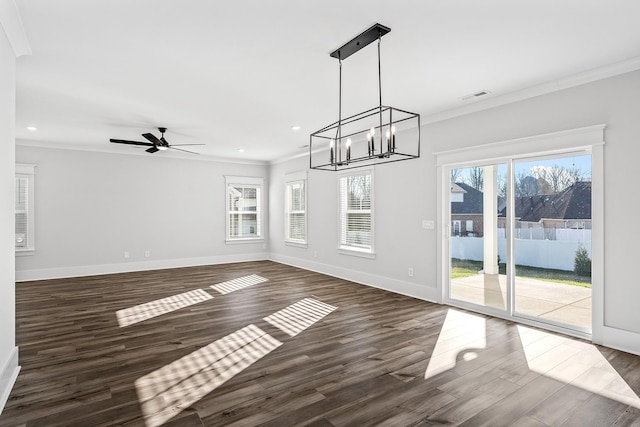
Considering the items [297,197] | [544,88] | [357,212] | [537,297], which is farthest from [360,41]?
[297,197]

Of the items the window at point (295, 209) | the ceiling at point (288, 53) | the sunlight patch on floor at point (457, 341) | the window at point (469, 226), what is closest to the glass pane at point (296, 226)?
the window at point (295, 209)

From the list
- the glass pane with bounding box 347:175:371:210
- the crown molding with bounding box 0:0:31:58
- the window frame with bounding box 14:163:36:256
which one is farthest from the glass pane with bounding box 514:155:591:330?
the window frame with bounding box 14:163:36:256

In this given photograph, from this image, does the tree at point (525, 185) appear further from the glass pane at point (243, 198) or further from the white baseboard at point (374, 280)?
the glass pane at point (243, 198)

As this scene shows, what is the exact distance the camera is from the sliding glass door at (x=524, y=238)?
3.78 meters

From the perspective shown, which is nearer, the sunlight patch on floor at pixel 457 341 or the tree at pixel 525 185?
the sunlight patch on floor at pixel 457 341

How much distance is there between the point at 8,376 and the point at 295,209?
6.31m

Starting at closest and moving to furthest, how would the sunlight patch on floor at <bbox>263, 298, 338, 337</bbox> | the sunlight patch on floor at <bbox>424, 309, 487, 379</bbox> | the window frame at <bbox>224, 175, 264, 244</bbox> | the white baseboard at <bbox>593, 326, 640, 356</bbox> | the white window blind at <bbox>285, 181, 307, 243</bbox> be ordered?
the sunlight patch on floor at <bbox>424, 309, 487, 379</bbox> < the white baseboard at <bbox>593, 326, 640, 356</bbox> < the sunlight patch on floor at <bbox>263, 298, 338, 337</bbox> < the white window blind at <bbox>285, 181, 307, 243</bbox> < the window frame at <bbox>224, 175, 264, 244</bbox>

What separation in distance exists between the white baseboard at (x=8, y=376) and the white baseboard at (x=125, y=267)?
15.9 ft

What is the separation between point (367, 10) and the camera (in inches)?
97.9

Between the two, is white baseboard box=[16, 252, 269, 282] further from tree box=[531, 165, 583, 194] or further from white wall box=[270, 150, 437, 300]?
tree box=[531, 165, 583, 194]

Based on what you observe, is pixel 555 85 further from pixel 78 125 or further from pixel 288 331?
pixel 78 125

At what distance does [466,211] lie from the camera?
15.7 feet

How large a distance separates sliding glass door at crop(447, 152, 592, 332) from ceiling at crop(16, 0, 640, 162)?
3.26 ft

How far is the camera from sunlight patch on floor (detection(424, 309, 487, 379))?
Result: 9.89ft
